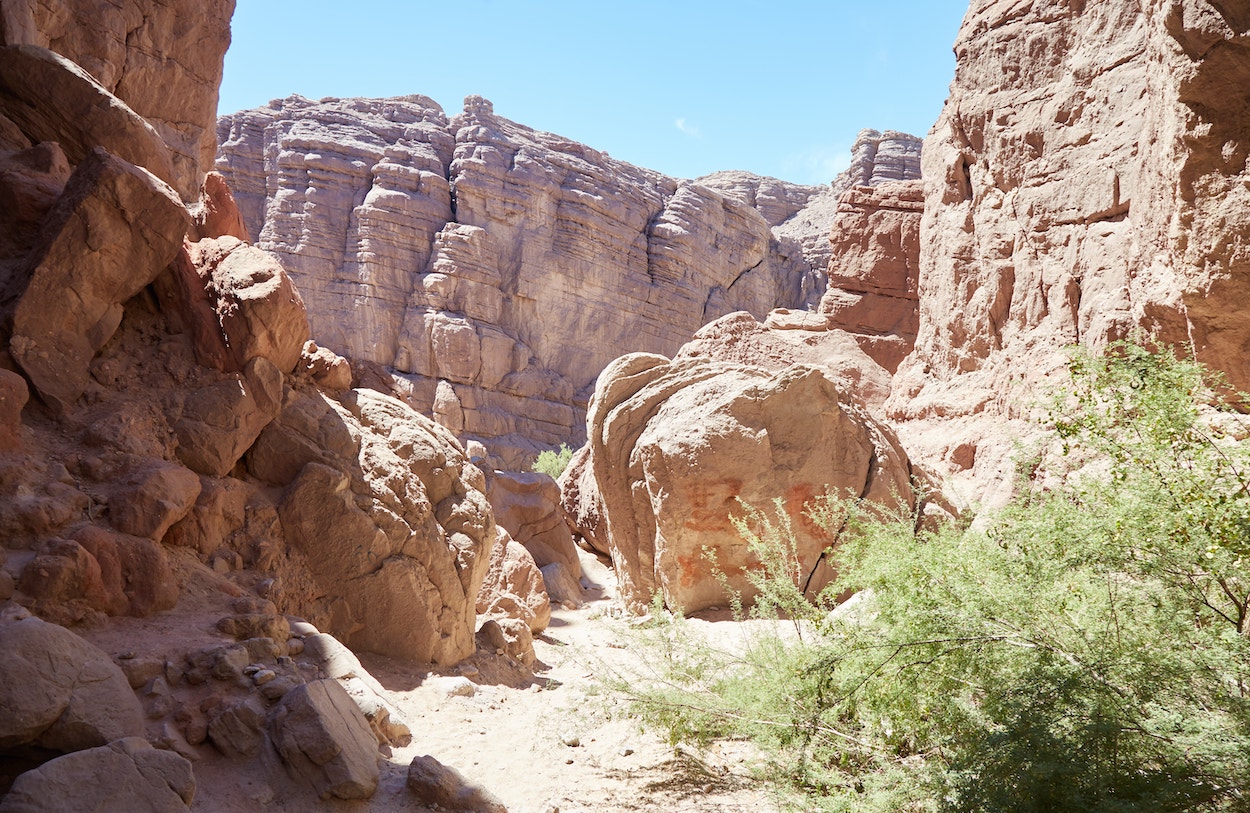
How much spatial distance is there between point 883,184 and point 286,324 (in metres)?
12.9

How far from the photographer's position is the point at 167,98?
37.2 ft

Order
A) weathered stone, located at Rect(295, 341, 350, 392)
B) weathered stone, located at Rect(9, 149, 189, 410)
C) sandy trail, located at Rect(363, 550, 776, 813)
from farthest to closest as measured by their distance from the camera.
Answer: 1. weathered stone, located at Rect(295, 341, 350, 392)
2. weathered stone, located at Rect(9, 149, 189, 410)
3. sandy trail, located at Rect(363, 550, 776, 813)

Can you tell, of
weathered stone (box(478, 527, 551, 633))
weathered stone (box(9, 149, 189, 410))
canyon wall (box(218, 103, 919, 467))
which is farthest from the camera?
canyon wall (box(218, 103, 919, 467))

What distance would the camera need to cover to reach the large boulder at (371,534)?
21.6 ft

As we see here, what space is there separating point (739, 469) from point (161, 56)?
9.66 metres

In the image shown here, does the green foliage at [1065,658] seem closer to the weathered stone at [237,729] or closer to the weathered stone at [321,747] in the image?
the weathered stone at [321,747]

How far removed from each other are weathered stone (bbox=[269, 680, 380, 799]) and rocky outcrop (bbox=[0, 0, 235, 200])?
7059mm

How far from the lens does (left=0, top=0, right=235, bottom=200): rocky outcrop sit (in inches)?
371

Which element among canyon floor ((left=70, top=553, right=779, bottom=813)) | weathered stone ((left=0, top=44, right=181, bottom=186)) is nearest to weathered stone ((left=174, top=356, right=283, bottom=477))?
canyon floor ((left=70, top=553, right=779, bottom=813))

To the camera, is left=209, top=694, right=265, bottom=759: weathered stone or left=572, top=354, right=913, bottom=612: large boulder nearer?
left=209, top=694, right=265, bottom=759: weathered stone

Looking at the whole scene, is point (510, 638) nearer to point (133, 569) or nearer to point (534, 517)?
point (133, 569)

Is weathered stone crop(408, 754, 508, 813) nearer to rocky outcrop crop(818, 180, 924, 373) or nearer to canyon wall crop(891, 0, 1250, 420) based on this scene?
canyon wall crop(891, 0, 1250, 420)

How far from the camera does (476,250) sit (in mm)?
32156

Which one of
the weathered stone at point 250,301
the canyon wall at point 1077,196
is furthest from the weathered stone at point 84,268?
the canyon wall at point 1077,196
